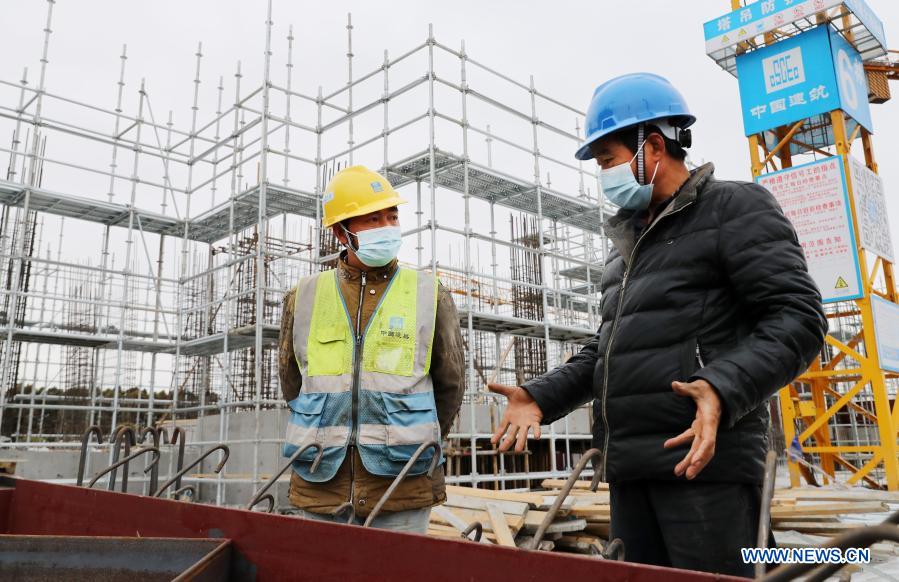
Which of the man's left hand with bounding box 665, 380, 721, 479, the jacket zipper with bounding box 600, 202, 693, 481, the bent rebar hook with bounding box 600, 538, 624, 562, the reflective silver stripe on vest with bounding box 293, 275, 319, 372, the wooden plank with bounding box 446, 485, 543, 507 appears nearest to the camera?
the man's left hand with bounding box 665, 380, 721, 479

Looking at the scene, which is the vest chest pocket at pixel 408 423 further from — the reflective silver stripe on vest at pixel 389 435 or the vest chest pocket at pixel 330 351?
the vest chest pocket at pixel 330 351

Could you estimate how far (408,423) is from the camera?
8.82ft

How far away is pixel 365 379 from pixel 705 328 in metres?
1.42

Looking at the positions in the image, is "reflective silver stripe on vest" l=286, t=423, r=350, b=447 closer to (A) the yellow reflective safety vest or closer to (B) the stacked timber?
(A) the yellow reflective safety vest

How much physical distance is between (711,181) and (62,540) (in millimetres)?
1918

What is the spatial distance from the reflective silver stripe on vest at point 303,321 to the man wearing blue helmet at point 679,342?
3.81ft

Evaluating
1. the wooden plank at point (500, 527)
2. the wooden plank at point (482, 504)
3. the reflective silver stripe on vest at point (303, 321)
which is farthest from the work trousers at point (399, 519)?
the wooden plank at point (482, 504)

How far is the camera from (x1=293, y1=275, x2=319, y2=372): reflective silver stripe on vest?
287cm

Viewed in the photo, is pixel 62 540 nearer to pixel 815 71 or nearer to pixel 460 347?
pixel 460 347

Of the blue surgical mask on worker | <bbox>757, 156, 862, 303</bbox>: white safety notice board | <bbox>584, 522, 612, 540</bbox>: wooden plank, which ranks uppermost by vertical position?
<bbox>757, 156, 862, 303</bbox>: white safety notice board

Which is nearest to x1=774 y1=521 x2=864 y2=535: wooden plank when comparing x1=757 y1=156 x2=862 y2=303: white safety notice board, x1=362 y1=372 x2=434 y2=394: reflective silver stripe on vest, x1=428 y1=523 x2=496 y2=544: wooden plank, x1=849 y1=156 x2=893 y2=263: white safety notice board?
x1=428 y1=523 x2=496 y2=544: wooden plank

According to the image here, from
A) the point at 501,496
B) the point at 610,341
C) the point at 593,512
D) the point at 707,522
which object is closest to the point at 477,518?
the point at 501,496

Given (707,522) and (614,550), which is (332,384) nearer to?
(614,550)

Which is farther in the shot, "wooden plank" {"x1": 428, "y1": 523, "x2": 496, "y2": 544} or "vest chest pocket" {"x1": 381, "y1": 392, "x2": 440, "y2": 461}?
"wooden plank" {"x1": 428, "y1": 523, "x2": 496, "y2": 544}
